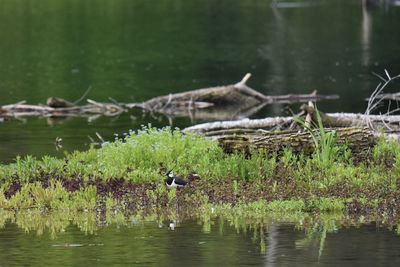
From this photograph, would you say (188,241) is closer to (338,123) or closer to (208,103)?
(338,123)

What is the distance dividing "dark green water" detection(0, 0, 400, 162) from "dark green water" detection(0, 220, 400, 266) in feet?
30.4

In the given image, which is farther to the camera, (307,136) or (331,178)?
(307,136)

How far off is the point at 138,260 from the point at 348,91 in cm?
2661

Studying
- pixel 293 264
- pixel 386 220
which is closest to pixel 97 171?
pixel 386 220

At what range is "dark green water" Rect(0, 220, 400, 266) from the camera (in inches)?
489

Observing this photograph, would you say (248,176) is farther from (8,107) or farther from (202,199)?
(8,107)

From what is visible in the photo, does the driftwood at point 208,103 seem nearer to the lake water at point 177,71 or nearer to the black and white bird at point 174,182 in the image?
the lake water at point 177,71

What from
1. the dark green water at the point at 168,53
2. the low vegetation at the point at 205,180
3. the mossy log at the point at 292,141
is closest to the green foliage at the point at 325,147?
the low vegetation at the point at 205,180

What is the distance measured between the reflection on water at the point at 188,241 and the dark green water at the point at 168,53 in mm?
8700

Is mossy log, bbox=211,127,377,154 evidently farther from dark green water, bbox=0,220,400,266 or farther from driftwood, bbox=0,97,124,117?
driftwood, bbox=0,97,124,117

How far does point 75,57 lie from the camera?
53281 millimetres

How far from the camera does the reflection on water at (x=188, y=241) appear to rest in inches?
492

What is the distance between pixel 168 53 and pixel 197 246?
4183cm

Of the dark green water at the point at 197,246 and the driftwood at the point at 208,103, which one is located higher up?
the driftwood at the point at 208,103
